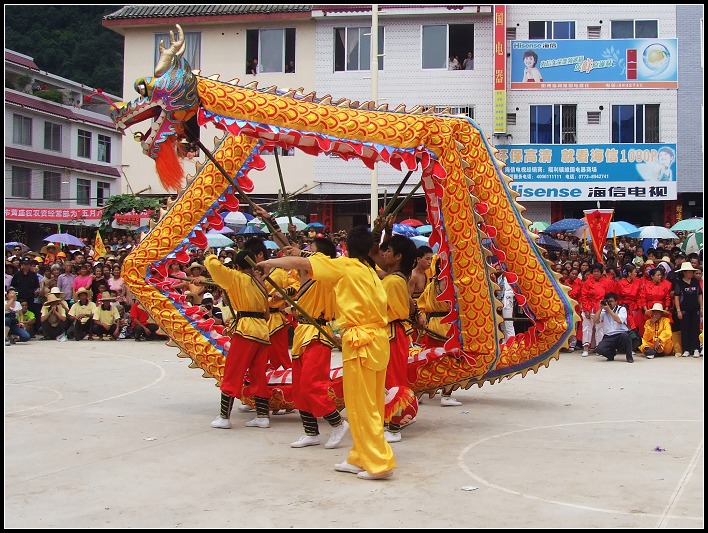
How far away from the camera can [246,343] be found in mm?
7387

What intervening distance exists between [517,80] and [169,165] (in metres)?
17.1

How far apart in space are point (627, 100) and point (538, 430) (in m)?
17.2

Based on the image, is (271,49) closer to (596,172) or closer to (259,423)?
(596,172)

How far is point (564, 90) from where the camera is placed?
73.4ft

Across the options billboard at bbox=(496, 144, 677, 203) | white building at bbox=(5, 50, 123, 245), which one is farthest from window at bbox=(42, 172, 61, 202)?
billboard at bbox=(496, 144, 677, 203)

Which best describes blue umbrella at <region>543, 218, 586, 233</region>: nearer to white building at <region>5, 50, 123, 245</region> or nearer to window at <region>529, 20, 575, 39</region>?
window at <region>529, 20, 575, 39</region>

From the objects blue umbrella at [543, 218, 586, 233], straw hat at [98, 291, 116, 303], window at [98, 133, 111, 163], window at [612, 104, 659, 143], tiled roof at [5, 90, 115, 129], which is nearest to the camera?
straw hat at [98, 291, 116, 303]

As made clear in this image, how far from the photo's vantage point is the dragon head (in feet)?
20.9

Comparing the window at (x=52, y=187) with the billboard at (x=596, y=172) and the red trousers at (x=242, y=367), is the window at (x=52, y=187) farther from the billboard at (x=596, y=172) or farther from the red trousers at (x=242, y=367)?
the red trousers at (x=242, y=367)

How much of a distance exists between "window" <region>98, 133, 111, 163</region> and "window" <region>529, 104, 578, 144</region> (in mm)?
23325

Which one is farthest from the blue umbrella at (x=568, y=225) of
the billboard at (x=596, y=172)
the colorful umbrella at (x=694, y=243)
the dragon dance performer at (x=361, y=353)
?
the dragon dance performer at (x=361, y=353)

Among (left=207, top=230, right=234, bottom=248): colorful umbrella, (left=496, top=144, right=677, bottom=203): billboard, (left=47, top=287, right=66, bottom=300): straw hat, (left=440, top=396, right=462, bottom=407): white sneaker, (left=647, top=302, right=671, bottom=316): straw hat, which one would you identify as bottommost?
(left=440, top=396, right=462, bottom=407): white sneaker

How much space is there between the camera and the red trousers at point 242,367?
7.38 m

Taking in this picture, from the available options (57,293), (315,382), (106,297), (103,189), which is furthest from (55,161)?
(315,382)
